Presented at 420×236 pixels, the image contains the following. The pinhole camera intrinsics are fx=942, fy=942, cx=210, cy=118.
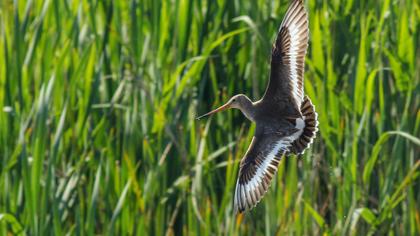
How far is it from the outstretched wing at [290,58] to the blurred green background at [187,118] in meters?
0.64

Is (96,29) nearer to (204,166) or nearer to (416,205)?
(204,166)

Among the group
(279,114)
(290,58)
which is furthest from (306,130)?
(290,58)

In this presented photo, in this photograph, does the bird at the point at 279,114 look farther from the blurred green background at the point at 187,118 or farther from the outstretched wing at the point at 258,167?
the blurred green background at the point at 187,118

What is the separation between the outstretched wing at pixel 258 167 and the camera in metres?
2.49

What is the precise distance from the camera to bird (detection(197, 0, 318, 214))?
2.45 m

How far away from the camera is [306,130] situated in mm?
2535

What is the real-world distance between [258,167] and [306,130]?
0.17 meters

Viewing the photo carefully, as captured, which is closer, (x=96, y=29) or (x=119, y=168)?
(x=119, y=168)

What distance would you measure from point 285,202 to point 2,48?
4.69 feet

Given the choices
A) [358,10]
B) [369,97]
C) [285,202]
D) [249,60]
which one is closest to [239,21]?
[249,60]

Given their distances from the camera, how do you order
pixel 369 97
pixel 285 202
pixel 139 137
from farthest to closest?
pixel 139 137, pixel 369 97, pixel 285 202

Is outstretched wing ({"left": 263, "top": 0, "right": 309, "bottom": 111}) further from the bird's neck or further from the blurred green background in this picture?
the blurred green background

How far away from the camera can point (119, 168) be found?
3588 millimetres

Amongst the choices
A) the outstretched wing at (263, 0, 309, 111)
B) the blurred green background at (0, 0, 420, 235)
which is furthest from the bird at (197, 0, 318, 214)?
the blurred green background at (0, 0, 420, 235)
